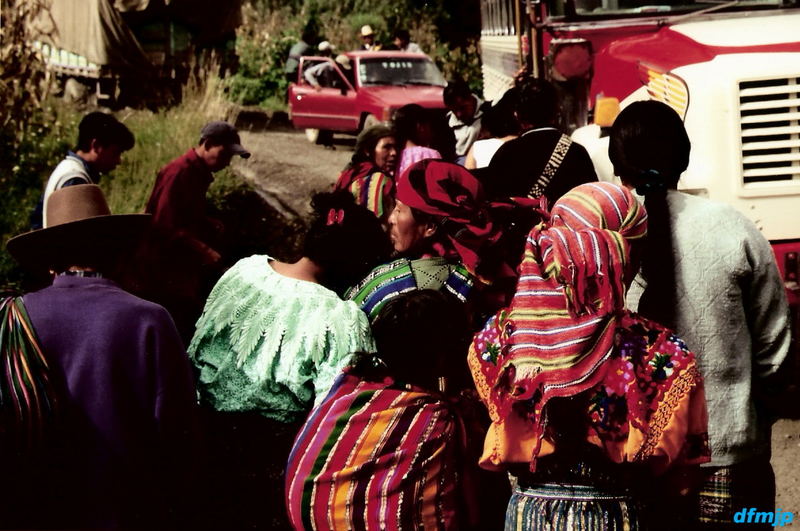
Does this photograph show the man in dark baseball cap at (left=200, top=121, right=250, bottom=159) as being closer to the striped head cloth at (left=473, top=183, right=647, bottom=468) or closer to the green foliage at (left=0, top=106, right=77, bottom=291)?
the green foliage at (left=0, top=106, right=77, bottom=291)

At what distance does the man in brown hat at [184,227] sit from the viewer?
6.94 meters

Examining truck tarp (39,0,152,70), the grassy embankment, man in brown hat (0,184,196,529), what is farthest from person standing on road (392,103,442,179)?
truck tarp (39,0,152,70)

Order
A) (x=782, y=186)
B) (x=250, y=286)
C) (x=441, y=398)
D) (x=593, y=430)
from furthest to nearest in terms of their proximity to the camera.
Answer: (x=782, y=186) → (x=250, y=286) → (x=441, y=398) → (x=593, y=430)

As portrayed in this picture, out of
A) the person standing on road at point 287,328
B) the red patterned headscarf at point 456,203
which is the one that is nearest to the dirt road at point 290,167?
the red patterned headscarf at point 456,203

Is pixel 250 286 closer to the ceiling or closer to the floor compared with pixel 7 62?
closer to the floor

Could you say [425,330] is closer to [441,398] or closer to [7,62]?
[441,398]

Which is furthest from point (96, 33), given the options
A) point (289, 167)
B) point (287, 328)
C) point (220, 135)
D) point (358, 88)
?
point (287, 328)

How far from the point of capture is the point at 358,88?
1792cm

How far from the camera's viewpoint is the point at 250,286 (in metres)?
4.22

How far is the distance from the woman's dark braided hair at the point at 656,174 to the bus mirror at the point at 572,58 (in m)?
3.85

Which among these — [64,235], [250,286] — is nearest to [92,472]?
[64,235]

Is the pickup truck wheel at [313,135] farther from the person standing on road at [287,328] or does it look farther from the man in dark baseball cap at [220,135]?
the person standing on road at [287,328]

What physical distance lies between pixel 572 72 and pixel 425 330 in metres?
4.69

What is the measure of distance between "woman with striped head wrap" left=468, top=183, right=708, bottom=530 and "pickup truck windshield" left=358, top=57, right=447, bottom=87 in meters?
15.2
